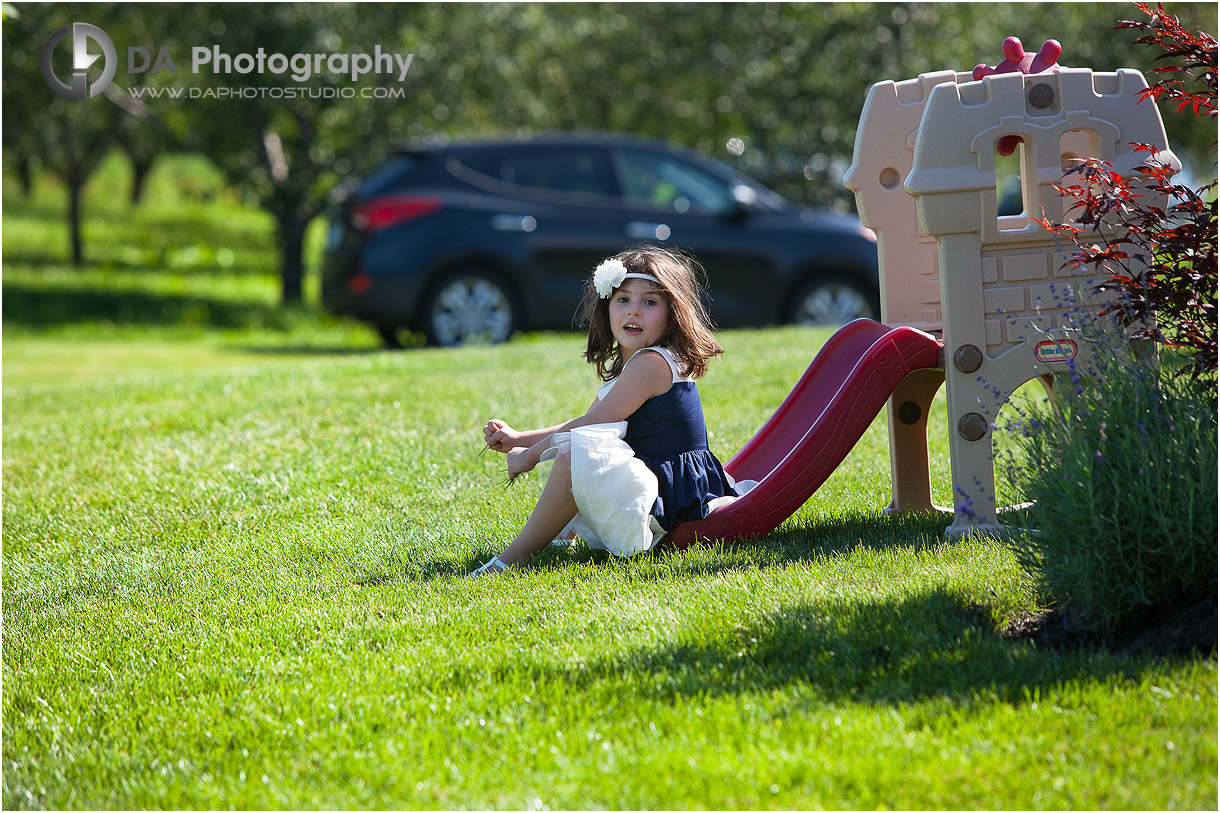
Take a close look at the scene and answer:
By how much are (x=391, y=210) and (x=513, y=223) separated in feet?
3.75

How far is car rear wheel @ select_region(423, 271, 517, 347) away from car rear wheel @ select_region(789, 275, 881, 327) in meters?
2.84

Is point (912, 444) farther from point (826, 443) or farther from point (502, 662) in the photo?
point (502, 662)

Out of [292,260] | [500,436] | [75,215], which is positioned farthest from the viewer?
[75,215]

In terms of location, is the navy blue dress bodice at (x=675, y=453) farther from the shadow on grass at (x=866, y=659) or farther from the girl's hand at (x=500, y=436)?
the shadow on grass at (x=866, y=659)

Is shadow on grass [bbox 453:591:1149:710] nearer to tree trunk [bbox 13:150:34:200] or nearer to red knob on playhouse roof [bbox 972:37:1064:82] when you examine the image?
red knob on playhouse roof [bbox 972:37:1064:82]

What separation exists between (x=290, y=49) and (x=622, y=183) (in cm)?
580

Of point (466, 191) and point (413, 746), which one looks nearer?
point (413, 746)

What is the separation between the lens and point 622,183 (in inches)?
449

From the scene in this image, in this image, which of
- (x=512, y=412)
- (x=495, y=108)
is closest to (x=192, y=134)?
(x=495, y=108)

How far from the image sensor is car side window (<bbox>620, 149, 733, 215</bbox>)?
11.3 m

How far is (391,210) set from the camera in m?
10.7

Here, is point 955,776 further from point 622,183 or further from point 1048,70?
point 622,183

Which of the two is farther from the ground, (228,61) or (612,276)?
(228,61)

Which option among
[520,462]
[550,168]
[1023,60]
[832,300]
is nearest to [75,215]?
[550,168]
